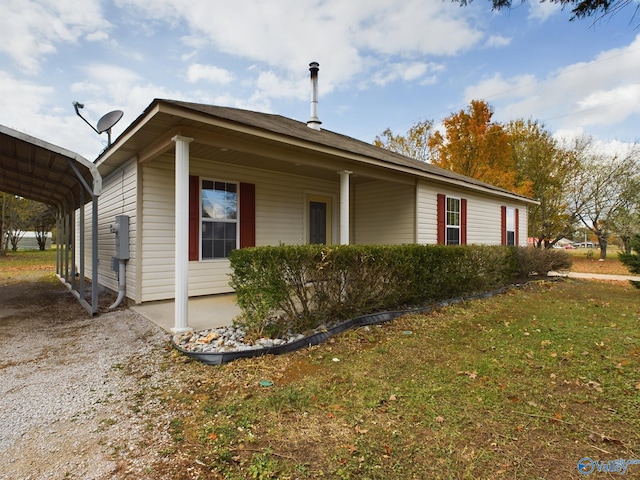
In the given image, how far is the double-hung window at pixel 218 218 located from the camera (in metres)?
6.54

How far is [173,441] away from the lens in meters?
2.12

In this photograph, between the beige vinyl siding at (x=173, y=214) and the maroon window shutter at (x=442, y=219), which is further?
the maroon window shutter at (x=442, y=219)

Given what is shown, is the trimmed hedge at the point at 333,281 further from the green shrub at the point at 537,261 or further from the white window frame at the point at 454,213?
the green shrub at the point at 537,261

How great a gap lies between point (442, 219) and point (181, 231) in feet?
24.2

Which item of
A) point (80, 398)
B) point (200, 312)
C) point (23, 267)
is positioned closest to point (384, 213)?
point (200, 312)

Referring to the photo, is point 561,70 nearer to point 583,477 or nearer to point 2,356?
point 583,477

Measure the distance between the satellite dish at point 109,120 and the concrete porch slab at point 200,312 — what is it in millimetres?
4206

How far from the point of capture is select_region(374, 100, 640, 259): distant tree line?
17734 millimetres

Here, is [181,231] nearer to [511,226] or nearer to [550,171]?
[511,226]

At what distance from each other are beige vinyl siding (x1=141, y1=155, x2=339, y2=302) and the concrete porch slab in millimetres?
211


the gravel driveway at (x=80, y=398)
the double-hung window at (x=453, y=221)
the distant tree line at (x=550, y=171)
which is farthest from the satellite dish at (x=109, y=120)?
the distant tree line at (x=550, y=171)

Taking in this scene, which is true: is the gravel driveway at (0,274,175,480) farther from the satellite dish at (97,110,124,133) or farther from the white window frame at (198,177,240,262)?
the satellite dish at (97,110,124,133)

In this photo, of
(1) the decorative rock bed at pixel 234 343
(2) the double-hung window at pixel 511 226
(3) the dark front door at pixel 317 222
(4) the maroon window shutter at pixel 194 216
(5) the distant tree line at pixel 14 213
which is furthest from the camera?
(5) the distant tree line at pixel 14 213

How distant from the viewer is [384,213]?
9.34 metres
